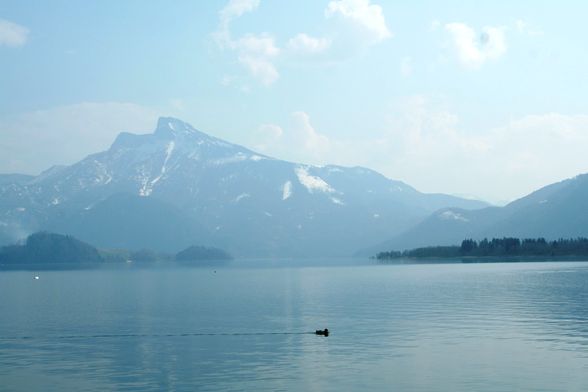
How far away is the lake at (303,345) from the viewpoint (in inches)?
2719

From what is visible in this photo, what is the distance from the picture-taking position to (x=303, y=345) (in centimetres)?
9075

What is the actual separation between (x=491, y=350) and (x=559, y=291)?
89.6m

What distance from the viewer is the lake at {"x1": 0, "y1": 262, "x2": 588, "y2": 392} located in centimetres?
6906

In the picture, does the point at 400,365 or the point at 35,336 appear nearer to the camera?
the point at 400,365

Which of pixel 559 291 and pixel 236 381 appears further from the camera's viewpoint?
pixel 559 291

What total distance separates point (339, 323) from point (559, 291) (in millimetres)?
73048

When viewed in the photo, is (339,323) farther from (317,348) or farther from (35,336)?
(35,336)

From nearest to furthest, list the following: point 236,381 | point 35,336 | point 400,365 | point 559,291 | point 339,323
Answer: point 236,381 → point 400,365 → point 35,336 → point 339,323 → point 559,291

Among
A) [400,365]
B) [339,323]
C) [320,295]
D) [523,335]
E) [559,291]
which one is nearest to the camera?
[400,365]

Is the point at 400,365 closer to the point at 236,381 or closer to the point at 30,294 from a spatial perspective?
the point at 236,381

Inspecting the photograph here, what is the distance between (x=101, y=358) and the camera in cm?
8412

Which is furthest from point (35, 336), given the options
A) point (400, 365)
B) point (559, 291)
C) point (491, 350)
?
point (559, 291)

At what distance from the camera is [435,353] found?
82.8 meters

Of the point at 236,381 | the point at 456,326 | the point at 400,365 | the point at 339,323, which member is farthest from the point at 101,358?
the point at 456,326
